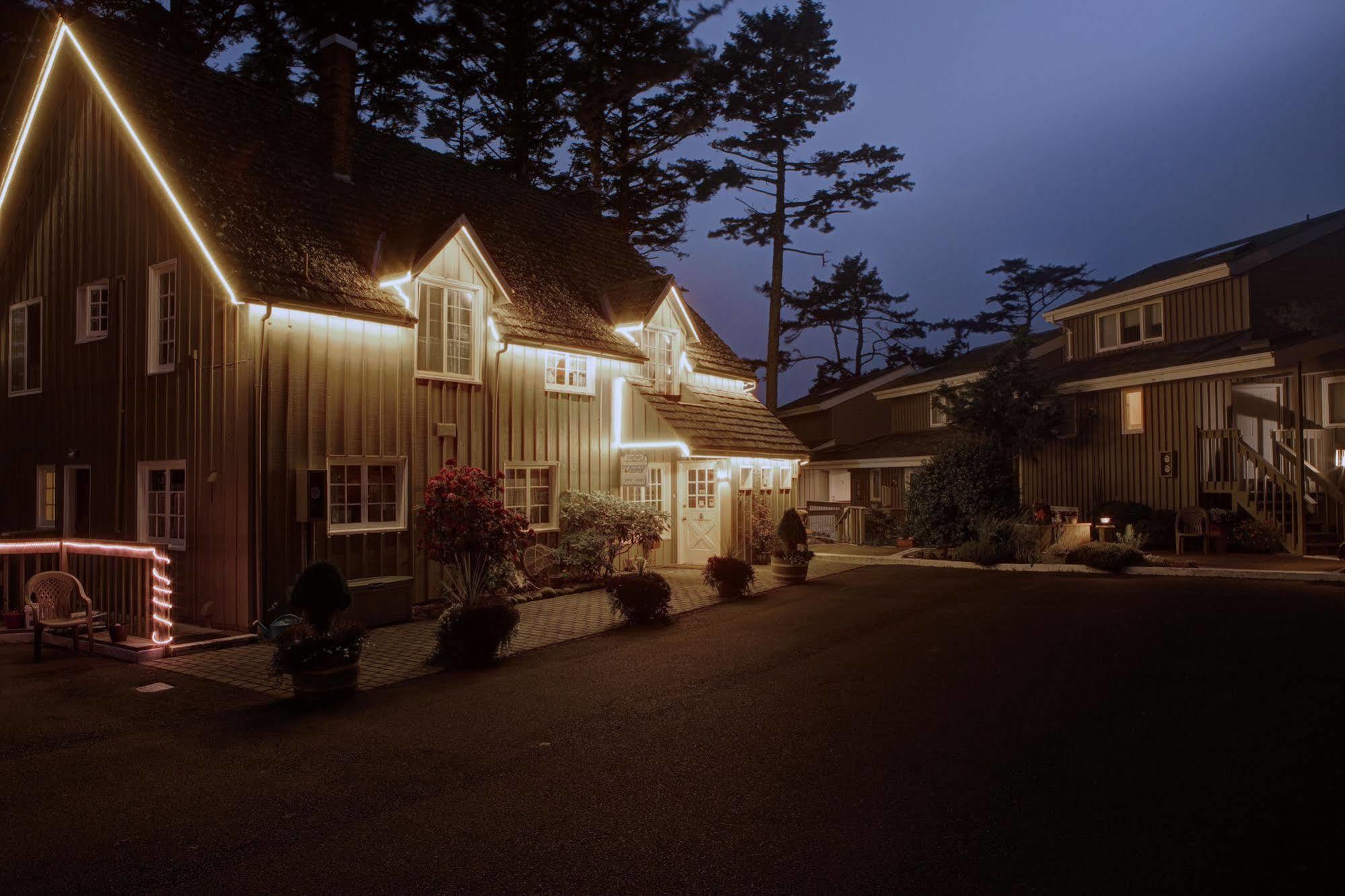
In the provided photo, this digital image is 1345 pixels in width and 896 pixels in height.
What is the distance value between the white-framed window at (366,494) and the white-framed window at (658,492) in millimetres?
6175

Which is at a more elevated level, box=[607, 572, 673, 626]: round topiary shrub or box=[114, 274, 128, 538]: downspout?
box=[114, 274, 128, 538]: downspout

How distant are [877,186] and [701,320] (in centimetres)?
1747

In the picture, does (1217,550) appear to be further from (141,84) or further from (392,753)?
(141,84)

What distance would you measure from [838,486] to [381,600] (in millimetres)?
24235

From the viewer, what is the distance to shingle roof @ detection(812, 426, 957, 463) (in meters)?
29.1

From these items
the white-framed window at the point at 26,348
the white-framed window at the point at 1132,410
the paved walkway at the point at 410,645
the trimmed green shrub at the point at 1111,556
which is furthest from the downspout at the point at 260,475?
the white-framed window at the point at 1132,410

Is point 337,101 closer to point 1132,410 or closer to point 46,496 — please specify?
point 46,496

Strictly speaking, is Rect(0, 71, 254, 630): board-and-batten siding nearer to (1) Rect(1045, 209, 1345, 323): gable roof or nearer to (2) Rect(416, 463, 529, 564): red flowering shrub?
(2) Rect(416, 463, 529, 564): red flowering shrub

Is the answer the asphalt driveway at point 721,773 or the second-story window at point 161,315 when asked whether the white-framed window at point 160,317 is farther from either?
the asphalt driveway at point 721,773

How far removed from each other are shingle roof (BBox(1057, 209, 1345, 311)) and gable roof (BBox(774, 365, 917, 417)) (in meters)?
10.3

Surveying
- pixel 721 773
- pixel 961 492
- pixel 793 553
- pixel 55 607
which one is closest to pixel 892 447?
pixel 961 492

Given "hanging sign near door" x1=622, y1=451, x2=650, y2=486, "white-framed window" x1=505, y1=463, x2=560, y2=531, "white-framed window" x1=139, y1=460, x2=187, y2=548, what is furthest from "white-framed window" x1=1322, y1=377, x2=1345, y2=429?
"white-framed window" x1=139, y1=460, x2=187, y2=548

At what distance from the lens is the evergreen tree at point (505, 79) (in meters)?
27.7

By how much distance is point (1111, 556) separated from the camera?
17094 mm
